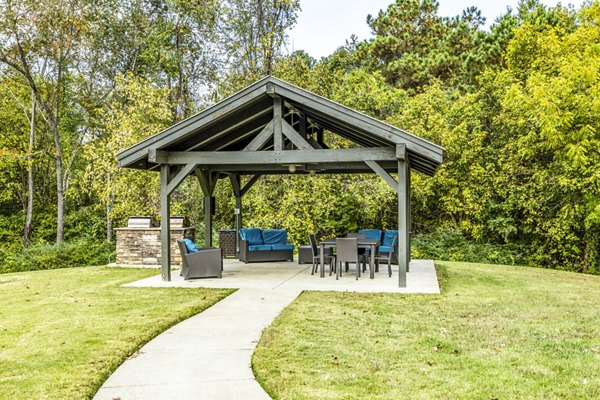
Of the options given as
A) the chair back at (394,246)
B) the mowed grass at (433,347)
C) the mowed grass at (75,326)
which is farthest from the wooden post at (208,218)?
the mowed grass at (433,347)

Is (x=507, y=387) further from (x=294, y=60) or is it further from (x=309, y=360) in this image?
(x=294, y=60)

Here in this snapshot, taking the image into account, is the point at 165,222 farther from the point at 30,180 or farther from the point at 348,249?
the point at 30,180

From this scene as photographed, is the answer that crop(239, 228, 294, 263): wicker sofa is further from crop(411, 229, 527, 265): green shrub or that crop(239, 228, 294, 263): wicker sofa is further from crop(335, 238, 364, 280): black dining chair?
crop(411, 229, 527, 265): green shrub

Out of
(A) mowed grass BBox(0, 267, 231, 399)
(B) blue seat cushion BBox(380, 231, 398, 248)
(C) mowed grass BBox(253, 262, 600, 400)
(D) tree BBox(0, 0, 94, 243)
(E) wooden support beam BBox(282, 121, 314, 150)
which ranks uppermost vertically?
(D) tree BBox(0, 0, 94, 243)

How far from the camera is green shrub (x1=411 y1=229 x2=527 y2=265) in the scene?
48.0 feet

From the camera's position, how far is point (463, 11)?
19.9m

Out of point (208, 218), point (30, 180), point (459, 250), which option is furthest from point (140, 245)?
point (459, 250)

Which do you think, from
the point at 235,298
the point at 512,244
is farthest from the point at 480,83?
the point at 235,298

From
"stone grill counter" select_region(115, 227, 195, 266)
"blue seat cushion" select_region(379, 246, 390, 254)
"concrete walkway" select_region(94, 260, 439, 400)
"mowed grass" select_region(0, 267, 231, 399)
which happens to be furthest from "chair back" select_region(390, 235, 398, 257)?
"stone grill counter" select_region(115, 227, 195, 266)

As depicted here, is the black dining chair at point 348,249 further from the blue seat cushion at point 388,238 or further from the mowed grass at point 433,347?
the blue seat cushion at point 388,238

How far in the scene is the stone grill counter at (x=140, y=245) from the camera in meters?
11.6

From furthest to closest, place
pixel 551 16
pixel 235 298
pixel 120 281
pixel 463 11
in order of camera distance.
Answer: pixel 463 11 → pixel 551 16 → pixel 120 281 → pixel 235 298

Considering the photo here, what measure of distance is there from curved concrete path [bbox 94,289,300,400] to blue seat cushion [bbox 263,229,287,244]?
18.9 ft

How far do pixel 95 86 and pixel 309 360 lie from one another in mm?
16816
